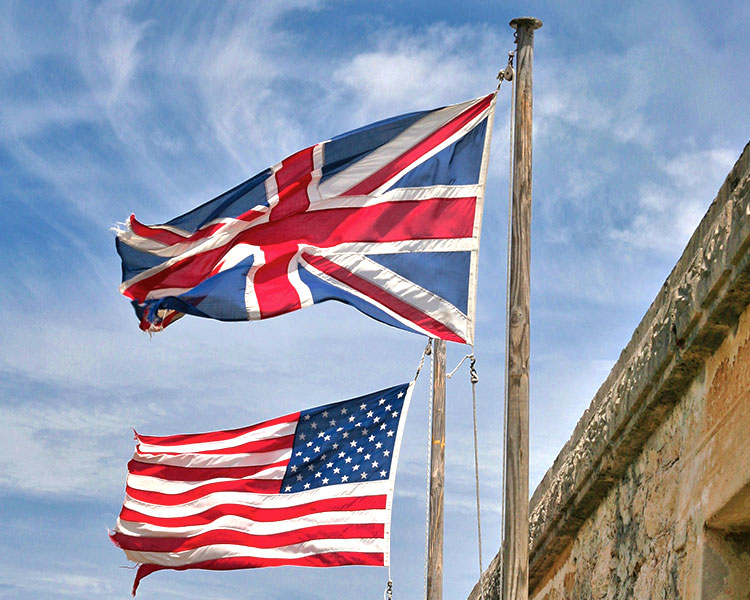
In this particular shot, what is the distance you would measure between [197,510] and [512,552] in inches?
180

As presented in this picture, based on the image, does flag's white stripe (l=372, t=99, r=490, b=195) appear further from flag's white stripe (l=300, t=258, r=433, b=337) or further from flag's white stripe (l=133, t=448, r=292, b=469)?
flag's white stripe (l=133, t=448, r=292, b=469)

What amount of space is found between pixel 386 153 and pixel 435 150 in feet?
1.19

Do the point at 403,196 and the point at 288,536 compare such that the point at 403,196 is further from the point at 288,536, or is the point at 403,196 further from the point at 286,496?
the point at 288,536

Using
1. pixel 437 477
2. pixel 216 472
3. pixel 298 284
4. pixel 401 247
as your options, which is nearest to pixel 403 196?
pixel 401 247

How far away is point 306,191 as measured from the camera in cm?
692

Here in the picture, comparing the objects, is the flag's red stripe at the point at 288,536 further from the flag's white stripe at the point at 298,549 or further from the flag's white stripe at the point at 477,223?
the flag's white stripe at the point at 477,223

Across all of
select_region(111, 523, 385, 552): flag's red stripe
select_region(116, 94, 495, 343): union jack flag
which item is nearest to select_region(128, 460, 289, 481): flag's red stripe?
select_region(111, 523, 385, 552): flag's red stripe

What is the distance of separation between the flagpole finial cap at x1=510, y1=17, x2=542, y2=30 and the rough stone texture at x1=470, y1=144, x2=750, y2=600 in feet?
6.96

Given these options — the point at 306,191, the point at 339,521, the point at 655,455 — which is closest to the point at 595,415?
the point at 655,455

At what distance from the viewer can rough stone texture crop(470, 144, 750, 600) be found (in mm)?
3676

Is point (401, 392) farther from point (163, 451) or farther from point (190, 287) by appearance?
point (190, 287)

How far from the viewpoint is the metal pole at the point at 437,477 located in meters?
11.2

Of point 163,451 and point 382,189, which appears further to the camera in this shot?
point 163,451

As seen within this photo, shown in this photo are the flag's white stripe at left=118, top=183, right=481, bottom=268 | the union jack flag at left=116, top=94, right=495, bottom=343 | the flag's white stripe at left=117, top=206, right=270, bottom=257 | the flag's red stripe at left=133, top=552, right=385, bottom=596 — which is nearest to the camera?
the union jack flag at left=116, top=94, right=495, bottom=343
